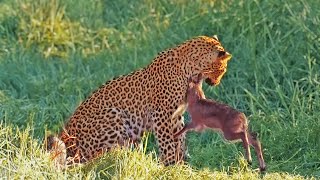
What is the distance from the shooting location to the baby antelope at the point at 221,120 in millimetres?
6863

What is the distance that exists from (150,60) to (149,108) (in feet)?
7.07

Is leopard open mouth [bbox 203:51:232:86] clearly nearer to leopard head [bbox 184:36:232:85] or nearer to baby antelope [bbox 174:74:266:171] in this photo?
leopard head [bbox 184:36:232:85]

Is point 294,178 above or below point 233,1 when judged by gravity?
below

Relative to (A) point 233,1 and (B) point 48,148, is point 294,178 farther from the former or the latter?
(A) point 233,1

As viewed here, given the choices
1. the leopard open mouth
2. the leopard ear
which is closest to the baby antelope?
the leopard ear

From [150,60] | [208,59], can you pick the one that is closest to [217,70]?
[208,59]

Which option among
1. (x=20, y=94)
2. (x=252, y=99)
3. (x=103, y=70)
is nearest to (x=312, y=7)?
(x=252, y=99)

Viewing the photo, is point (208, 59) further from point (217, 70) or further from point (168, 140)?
point (168, 140)

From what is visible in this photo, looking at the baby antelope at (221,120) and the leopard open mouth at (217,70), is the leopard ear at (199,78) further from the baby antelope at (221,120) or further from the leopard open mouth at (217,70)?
the baby antelope at (221,120)

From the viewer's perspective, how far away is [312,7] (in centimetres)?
973

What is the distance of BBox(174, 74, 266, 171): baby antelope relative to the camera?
6.86 m

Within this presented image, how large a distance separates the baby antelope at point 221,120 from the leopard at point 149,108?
1.42 feet

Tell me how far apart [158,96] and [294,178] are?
1174 mm

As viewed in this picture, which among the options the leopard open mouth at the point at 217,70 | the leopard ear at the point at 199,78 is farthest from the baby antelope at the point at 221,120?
the leopard open mouth at the point at 217,70
